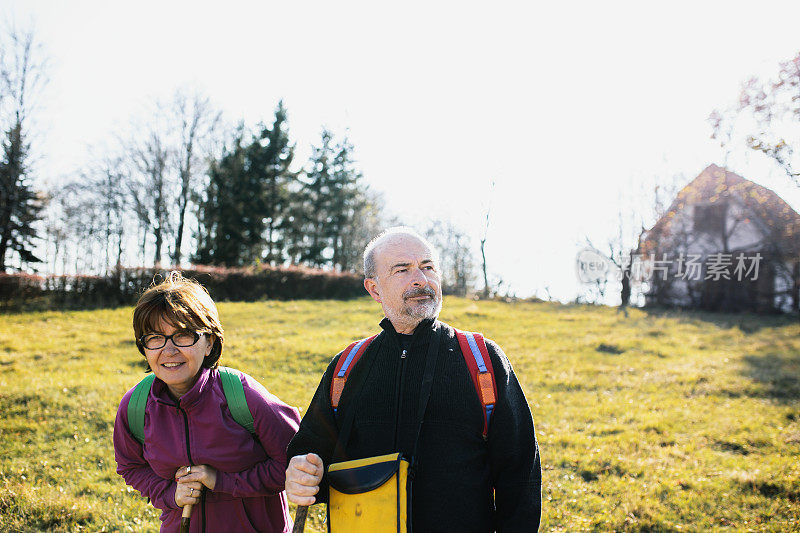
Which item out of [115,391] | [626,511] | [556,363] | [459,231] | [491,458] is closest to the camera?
[491,458]

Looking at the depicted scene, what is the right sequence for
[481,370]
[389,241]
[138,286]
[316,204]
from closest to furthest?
[481,370]
[389,241]
[138,286]
[316,204]

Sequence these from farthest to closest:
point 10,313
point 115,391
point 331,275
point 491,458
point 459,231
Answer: point 459,231 < point 331,275 < point 10,313 < point 115,391 < point 491,458

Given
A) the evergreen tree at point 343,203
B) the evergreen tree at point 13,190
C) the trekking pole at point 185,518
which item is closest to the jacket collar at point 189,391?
the trekking pole at point 185,518

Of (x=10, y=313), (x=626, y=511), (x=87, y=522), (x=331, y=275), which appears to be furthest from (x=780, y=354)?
(x=10, y=313)

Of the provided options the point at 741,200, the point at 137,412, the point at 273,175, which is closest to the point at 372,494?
Answer: the point at 137,412

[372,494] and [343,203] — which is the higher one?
[343,203]

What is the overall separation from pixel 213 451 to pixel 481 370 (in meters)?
1.37

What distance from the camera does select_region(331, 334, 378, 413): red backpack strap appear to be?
2451mm

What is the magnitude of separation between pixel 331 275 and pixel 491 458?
21.9m

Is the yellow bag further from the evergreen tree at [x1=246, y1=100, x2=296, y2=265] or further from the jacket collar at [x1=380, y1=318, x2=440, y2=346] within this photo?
the evergreen tree at [x1=246, y1=100, x2=296, y2=265]

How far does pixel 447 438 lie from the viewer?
221 cm

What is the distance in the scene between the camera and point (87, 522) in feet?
14.8

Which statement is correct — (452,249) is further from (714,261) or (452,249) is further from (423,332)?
(423,332)

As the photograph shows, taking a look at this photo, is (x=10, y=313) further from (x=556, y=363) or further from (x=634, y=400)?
(x=634, y=400)
